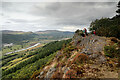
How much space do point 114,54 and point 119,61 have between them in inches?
65.0

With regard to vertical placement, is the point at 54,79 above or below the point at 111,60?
below

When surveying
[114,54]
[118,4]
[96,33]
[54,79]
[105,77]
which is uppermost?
[118,4]

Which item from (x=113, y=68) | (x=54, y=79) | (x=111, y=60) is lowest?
(x=54, y=79)

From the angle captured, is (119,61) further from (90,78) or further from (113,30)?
(113,30)

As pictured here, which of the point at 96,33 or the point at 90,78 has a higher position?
the point at 96,33

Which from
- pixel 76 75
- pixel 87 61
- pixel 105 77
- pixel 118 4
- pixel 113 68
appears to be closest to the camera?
pixel 105 77

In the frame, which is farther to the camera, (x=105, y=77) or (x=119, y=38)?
(x=119, y=38)

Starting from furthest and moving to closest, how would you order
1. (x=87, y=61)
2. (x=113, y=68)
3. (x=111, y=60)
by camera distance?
(x=87, y=61)
(x=111, y=60)
(x=113, y=68)

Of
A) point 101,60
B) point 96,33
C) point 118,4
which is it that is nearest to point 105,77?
point 101,60

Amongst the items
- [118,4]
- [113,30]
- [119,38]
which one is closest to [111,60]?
[119,38]

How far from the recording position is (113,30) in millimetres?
17156

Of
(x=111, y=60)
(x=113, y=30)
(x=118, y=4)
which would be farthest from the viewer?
(x=118, y=4)

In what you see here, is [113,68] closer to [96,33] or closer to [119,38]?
[119,38]

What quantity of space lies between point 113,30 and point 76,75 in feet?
54.1
